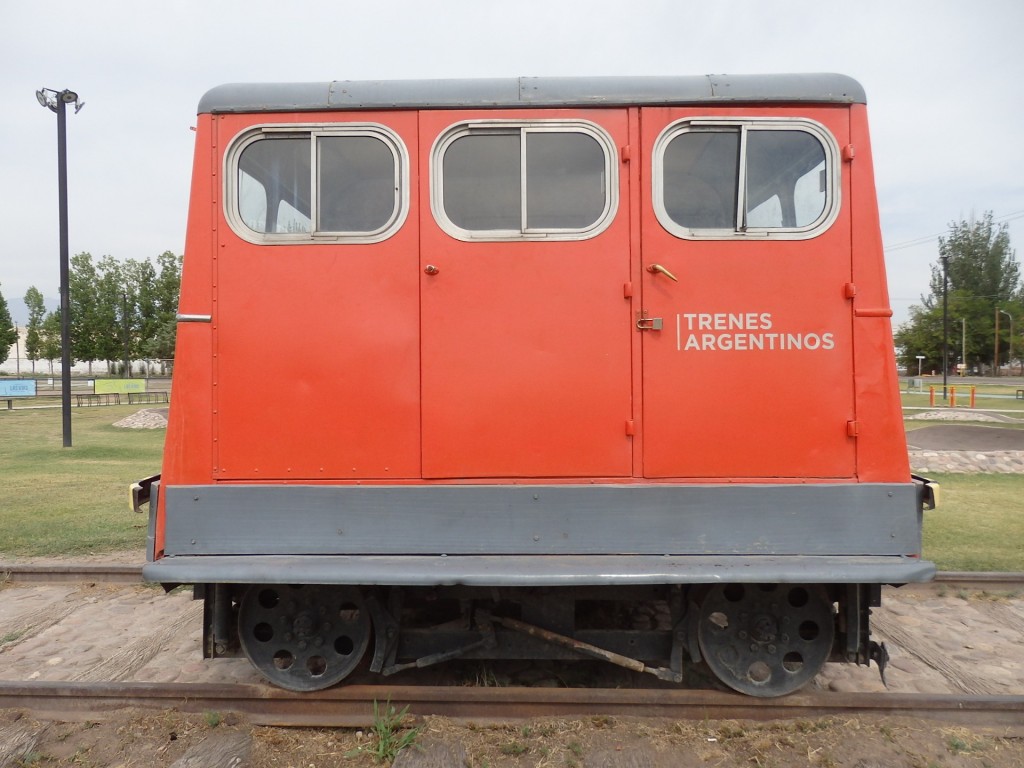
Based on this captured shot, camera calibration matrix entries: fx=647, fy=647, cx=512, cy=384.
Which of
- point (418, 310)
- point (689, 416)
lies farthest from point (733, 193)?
point (418, 310)

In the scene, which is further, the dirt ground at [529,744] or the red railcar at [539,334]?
the red railcar at [539,334]

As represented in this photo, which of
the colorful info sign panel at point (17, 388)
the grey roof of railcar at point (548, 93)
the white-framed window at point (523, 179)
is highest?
the grey roof of railcar at point (548, 93)

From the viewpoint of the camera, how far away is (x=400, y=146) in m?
3.44

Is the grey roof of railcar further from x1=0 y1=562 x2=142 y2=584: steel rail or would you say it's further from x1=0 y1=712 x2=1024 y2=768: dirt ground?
x1=0 y1=562 x2=142 y2=584: steel rail

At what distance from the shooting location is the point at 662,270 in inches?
131

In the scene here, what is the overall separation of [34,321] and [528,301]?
73.6 metres

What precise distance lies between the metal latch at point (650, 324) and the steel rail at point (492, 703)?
201 centimetres

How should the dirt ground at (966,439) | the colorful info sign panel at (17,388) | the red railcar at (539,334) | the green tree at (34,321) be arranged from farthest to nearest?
the green tree at (34,321), the colorful info sign panel at (17,388), the dirt ground at (966,439), the red railcar at (539,334)

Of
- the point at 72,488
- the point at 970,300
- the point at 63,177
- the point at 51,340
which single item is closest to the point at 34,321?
the point at 51,340

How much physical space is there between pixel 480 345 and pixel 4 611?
463 centimetres

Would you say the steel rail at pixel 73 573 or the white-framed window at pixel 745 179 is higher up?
the white-framed window at pixel 745 179

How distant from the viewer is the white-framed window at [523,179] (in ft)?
11.1

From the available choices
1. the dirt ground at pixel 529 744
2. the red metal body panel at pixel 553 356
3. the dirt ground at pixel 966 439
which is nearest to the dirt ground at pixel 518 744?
the dirt ground at pixel 529 744

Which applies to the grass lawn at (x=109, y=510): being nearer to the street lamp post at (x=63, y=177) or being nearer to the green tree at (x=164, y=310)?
the street lamp post at (x=63, y=177)
